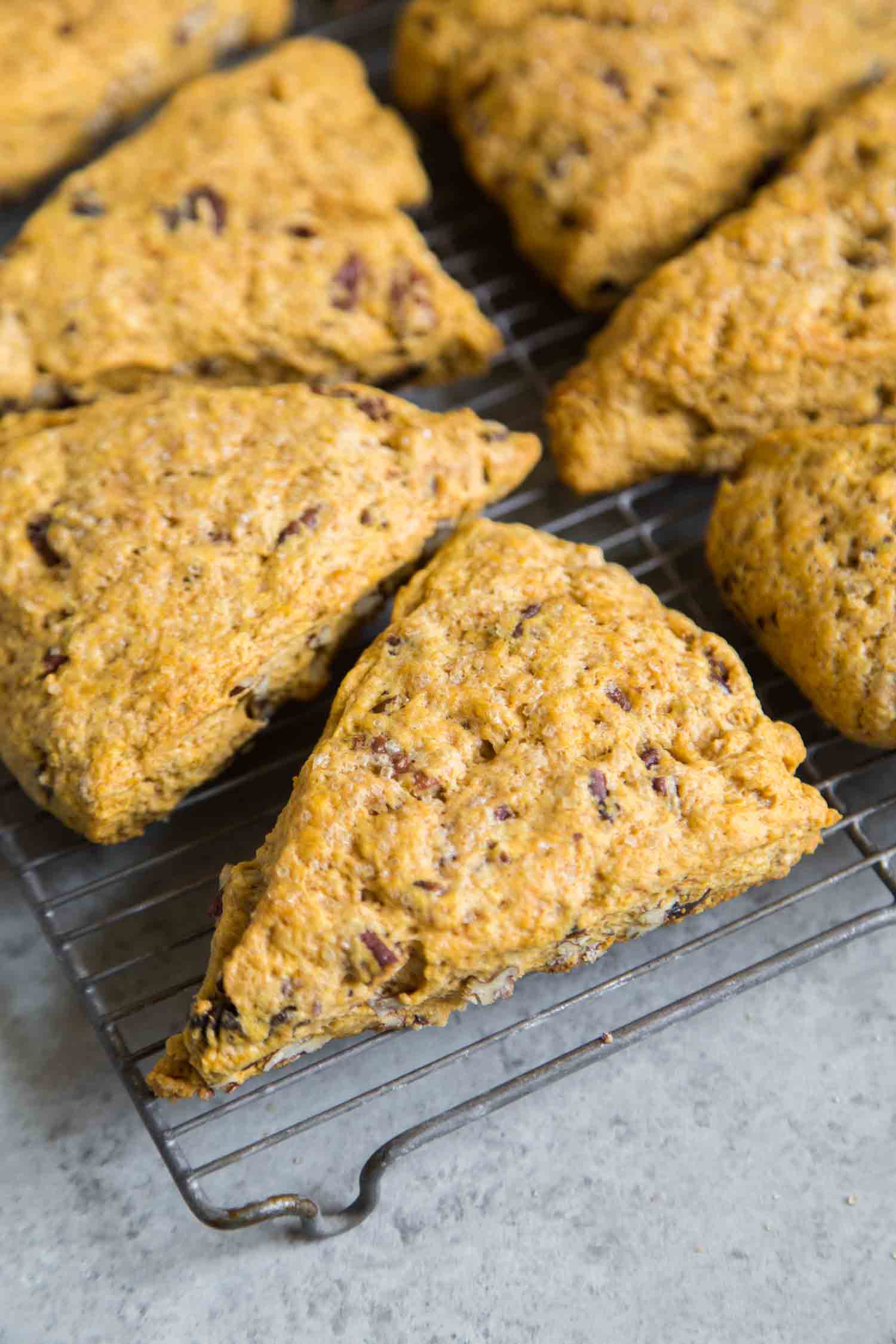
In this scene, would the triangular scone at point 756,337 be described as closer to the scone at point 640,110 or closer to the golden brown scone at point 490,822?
the scone at point 640,110

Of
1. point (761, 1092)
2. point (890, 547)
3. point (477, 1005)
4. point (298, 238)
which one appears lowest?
point (761, 1092)

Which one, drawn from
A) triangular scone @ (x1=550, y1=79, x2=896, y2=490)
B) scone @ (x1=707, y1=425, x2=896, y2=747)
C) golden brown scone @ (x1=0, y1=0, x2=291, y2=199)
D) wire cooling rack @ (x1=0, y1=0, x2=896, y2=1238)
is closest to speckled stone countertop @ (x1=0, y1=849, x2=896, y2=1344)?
wire cooling rack @ (x1=0, y1=0, x2=896, y2=1238)

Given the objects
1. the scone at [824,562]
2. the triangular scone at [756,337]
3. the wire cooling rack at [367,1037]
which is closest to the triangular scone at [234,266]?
the triangular scone at [756,337]

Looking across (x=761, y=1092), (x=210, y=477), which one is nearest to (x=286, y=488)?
(x=210, y=477)

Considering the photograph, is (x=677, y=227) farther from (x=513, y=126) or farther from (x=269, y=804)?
(x=269, y=804)

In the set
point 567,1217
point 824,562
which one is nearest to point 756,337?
point 824,562
